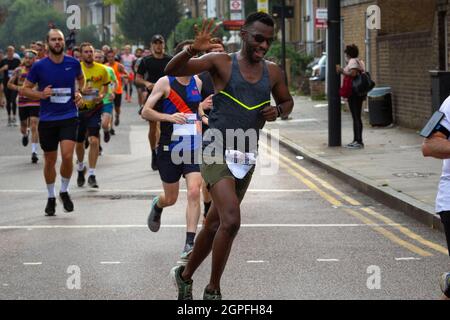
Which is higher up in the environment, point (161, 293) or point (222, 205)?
point (222, 205)

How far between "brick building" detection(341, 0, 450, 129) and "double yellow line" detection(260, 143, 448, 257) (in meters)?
3.68

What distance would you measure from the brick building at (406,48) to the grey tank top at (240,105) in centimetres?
1254

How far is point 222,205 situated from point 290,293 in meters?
1.06

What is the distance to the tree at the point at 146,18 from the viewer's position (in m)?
92.9

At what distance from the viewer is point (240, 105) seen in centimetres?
744

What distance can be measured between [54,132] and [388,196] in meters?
3.87

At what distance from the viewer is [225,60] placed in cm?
752

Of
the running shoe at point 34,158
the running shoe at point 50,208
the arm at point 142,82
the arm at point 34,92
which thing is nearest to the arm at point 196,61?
the arm at point 34,92

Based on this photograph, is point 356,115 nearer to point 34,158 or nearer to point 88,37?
point 34,158

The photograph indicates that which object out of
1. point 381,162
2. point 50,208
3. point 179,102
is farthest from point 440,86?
point 50,208

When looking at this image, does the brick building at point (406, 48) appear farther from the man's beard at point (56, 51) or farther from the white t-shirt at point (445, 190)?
the white t-shirt at point (445, 190)

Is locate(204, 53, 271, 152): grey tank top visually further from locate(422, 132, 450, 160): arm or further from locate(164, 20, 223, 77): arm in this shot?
locate(422, 132, 450, 160): arm

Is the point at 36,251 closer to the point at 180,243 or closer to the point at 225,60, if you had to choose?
the point at 180,243

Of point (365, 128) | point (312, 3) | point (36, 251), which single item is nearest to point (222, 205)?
point (36, 251)
